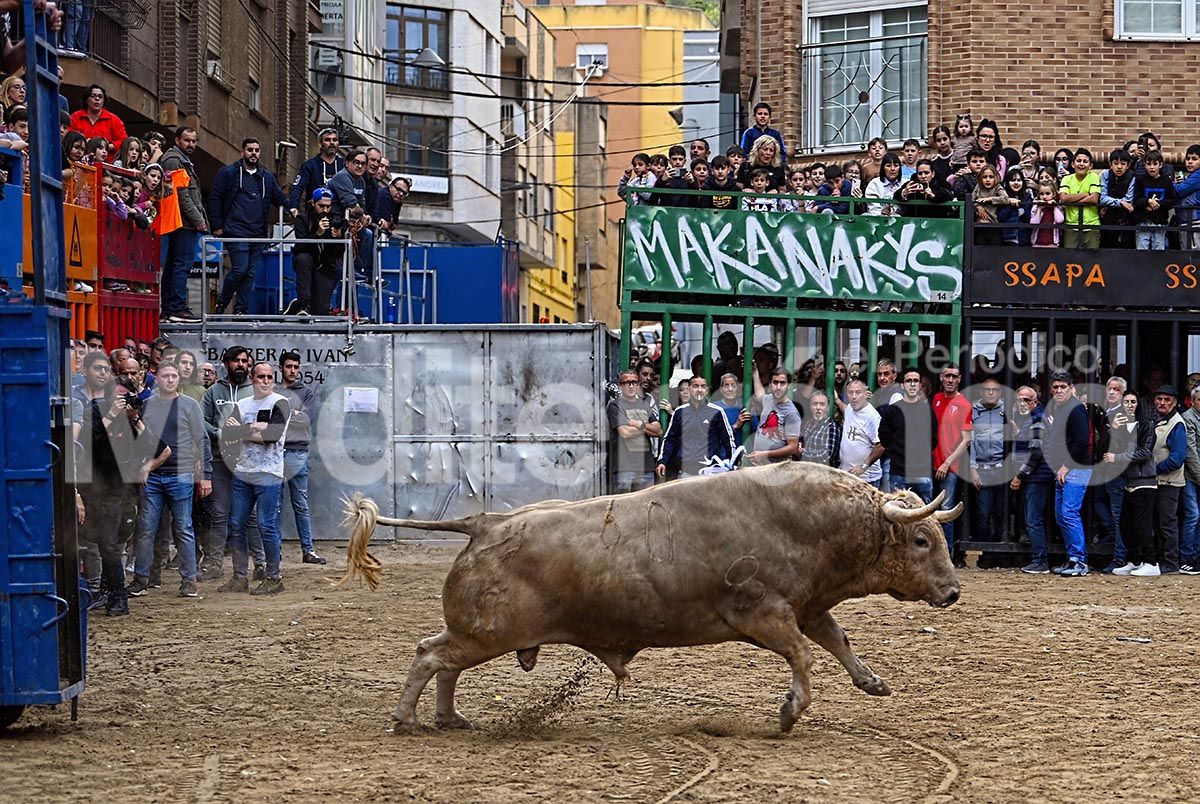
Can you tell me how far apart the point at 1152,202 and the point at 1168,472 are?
8.93 ft

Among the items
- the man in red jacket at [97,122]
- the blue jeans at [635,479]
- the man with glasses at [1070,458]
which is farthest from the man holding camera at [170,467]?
the man with glasses at [1070,458]

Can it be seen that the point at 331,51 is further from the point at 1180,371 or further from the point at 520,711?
the point at 520,711

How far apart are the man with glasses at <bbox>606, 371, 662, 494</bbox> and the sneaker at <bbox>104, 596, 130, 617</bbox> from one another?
6.10 metres

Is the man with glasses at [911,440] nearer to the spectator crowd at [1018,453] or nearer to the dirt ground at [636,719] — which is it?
the spectator crowd at [1018,453]

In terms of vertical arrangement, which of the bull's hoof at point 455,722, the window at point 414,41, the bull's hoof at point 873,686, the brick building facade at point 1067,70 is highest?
the window at point 414,41

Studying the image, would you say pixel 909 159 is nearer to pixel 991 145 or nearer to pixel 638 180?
pixel 991 145

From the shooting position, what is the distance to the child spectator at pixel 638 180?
1861cm

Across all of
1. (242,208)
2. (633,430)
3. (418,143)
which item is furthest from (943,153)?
(418,143)

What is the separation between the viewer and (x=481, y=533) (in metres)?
9.05

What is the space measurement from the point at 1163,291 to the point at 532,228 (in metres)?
40.7

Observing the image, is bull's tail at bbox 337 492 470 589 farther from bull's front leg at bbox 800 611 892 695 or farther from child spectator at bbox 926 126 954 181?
child spectator at bbox 926 126 954 181

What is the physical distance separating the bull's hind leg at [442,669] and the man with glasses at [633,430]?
928cm

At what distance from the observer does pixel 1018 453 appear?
1731 centimetres

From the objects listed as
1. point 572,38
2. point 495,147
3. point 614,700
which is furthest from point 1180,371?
point 572,38
